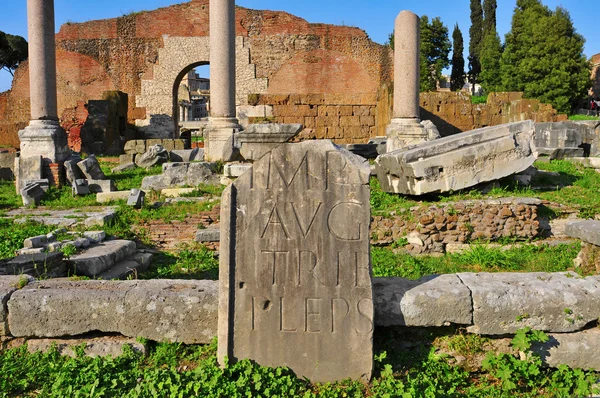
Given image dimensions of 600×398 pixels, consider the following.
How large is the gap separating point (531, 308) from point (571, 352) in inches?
12.9

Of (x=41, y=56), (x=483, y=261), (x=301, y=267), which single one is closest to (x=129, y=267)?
(x=301, y=267)

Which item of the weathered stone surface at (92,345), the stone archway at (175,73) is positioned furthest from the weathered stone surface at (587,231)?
the stone archway at (175,73)

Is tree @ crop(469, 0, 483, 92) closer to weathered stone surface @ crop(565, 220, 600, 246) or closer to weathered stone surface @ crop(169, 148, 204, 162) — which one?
weathered stone surface @ crop(169, 148, 204, 162)

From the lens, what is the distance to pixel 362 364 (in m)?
3.03

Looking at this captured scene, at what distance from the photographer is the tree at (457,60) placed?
148 feet

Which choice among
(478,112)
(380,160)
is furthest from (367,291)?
(478,112)

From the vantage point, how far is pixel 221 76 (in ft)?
41.3

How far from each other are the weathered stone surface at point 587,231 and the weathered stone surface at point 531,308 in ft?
6.00

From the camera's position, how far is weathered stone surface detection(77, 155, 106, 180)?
1137 centimetres

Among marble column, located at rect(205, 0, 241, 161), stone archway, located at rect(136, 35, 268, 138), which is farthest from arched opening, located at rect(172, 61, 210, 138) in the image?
marble column, located at rect(205, 0, 241, 161)

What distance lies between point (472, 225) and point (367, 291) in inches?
181

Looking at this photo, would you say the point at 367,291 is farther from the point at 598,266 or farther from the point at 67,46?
the point at 67,46

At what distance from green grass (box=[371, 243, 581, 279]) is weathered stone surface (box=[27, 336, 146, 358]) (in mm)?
2876

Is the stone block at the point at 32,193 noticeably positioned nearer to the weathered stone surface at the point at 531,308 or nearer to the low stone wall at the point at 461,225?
the low stone wall at the point at 461,225
